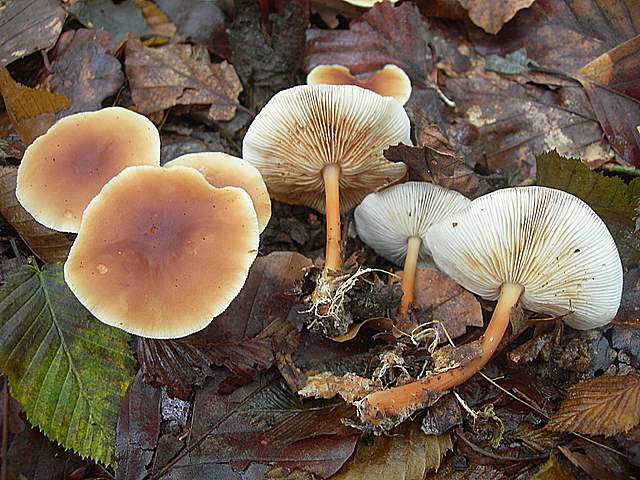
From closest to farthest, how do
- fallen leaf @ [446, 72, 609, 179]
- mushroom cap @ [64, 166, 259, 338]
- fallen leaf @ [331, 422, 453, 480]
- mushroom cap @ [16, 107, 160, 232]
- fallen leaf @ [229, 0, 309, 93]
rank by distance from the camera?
mushroom cap @ [64, 166, 259, 338] < fallen leaf @ [331, 422, 453, 480] < mushroom cap @ [16, 107, 160, 232] < fallen leaf @ [446, 72, 609, 179] < fallen leaf @ [229, 0, 309, 93]

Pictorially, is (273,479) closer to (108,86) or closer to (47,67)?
(108,86)

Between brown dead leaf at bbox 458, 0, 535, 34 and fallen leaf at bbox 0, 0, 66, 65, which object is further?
brown dead leaf at bbox 458, 0, 535, 34

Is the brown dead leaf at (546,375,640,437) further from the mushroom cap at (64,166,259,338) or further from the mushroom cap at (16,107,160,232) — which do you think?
the mushroom cap at (16,107,160,232)

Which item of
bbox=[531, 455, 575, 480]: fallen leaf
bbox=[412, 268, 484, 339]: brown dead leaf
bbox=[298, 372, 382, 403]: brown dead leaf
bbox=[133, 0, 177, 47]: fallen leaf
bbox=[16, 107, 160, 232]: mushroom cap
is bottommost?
bbox=[531, 455, 575, 480]: fallen leaf

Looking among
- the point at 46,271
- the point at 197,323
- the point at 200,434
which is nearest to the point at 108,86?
the point at 46,271

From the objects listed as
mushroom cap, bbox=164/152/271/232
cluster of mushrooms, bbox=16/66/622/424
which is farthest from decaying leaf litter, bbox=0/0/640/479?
mushroom cap, bbox=164/152/271/232

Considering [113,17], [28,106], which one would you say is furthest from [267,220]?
[113,17]

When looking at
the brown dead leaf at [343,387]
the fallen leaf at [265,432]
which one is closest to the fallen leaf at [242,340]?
the fallen leaf at [265,432]
